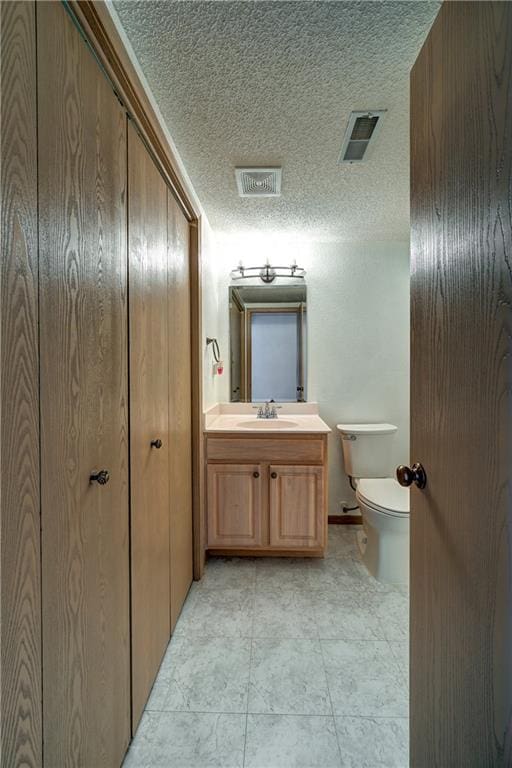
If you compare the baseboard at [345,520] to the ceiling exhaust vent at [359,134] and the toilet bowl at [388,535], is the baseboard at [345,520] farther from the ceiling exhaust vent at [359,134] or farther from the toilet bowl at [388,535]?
the ceiling exhaust vent at [359,134]

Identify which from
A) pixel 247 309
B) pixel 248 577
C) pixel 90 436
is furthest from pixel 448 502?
pixel 247 309

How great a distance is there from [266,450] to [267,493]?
26 centimetres

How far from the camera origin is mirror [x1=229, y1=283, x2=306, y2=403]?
278cm

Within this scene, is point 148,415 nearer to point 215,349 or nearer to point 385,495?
point 215,349

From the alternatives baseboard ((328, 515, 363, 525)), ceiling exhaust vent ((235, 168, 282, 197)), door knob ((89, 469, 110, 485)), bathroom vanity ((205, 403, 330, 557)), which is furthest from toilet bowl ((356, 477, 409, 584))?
ceiling exhaust vent ((235, 168, 282, 197))

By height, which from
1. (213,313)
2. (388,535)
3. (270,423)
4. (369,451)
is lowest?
(388,535)

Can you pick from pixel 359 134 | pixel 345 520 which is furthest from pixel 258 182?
pixel 345 520

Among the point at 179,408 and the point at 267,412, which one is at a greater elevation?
the point at 179,408

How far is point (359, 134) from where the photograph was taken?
4.95 feet

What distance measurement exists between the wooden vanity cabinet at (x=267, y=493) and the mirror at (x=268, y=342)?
73cm

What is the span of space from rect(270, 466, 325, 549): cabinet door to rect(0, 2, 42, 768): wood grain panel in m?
1.55

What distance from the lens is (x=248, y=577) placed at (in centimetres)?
203

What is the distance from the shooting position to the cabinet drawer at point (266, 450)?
2094 mm

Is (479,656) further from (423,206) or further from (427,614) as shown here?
(423,206)
